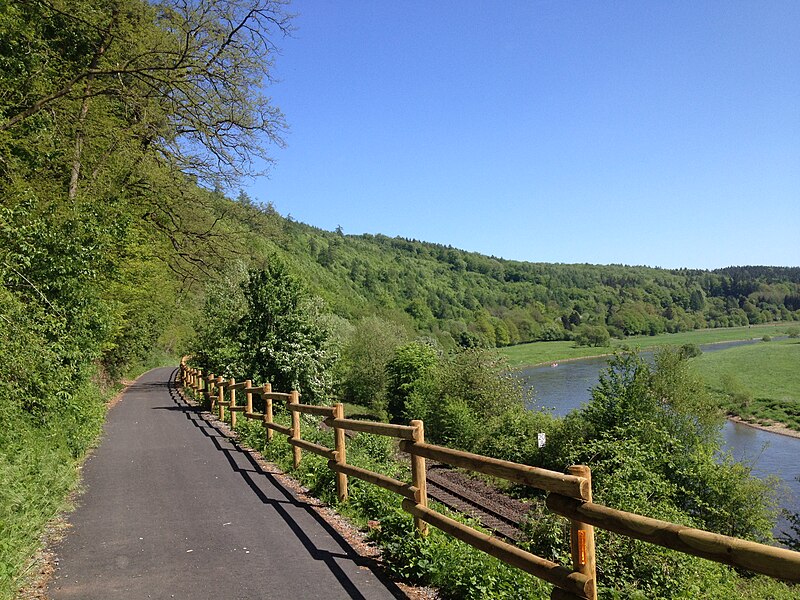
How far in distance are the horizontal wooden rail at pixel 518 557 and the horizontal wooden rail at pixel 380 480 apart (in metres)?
0.17

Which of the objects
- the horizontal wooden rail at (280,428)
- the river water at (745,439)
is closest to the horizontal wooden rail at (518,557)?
the horizontal wooden rail at (280,428)

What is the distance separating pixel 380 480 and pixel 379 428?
56 cm

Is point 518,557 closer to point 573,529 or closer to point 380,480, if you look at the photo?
point 573,529

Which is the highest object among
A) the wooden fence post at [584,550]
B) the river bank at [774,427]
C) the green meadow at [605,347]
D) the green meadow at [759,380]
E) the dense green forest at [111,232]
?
the dense green forest at [111,232]

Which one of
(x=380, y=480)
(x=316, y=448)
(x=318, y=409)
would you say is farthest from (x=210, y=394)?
(x=380, y=480)

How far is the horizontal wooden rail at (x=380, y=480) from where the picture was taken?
5957 millimetres

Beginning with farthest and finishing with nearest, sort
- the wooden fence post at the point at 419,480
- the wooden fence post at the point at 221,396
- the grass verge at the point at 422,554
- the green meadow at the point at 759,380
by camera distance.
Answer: the green meadow at the point at 759,380 < the wooden fence post at the point at 221,396 < the wooden fence post at the point at 419,480 < the grass verge at the point at 422,554

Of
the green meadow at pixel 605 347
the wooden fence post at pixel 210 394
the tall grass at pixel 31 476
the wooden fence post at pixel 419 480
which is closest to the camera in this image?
the tall grass at pixel 31 476

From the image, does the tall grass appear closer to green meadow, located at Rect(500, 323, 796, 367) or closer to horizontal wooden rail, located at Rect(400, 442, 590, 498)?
horizontal wooden rail, located at Rect(400, 442, 590, 498)

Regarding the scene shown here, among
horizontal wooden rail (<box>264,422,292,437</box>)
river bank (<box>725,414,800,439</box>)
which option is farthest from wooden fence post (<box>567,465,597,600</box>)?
river bank (<box>725,414,800,439</box>)

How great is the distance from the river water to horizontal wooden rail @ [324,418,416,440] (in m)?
25.1

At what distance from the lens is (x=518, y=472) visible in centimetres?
418

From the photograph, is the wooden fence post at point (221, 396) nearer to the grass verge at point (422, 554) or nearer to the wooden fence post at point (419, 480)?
the grass verge at point (422, 554)

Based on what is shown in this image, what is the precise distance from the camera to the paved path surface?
518cm
